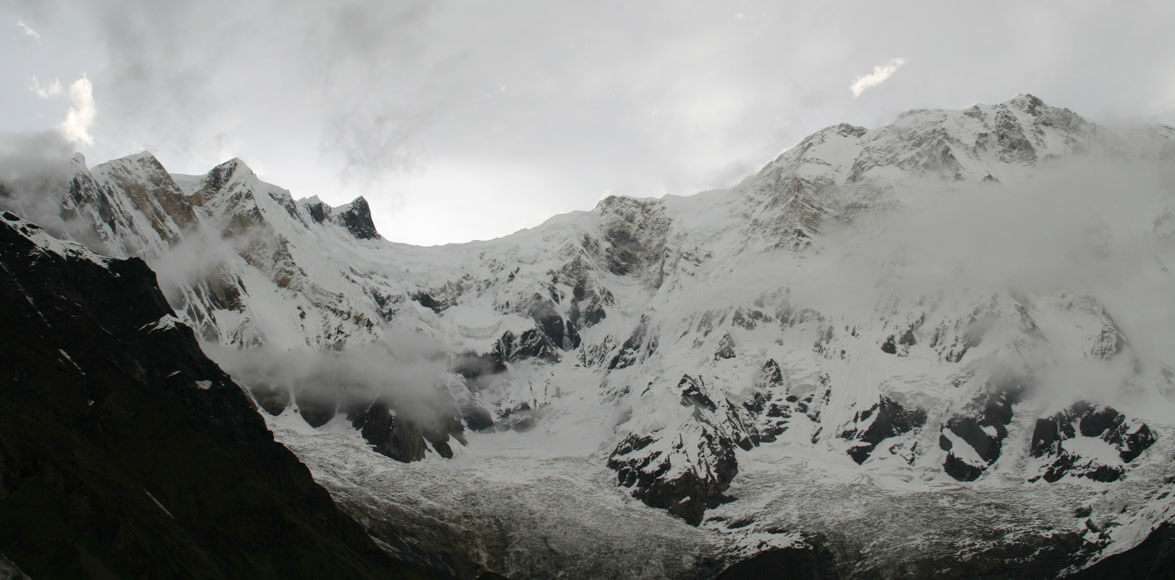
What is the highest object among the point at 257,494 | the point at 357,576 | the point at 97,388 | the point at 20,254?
the point at 20,254

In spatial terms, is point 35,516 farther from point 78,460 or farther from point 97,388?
point 97,388

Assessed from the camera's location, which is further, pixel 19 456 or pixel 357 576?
pixel 357 576

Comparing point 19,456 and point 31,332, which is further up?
point 31,332

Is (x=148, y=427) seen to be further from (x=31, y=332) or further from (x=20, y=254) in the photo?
(x=20, y=254)

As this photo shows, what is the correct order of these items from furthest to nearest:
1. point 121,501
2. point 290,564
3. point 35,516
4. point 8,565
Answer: point 290,564, point 121,501, point 35,516, point 8,565

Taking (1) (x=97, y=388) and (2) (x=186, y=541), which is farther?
(1) (x=97, y=388)

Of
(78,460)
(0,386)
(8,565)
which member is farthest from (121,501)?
(8,565)

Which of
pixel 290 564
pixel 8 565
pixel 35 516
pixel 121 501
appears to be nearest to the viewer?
pixel 8 565

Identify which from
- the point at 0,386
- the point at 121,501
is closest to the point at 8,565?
the point at 121,501

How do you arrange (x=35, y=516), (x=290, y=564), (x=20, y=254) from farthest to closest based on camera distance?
(x=20, y=254), (x=290, y=564), (x=35, y=516)

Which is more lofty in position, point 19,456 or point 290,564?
point 19,456
